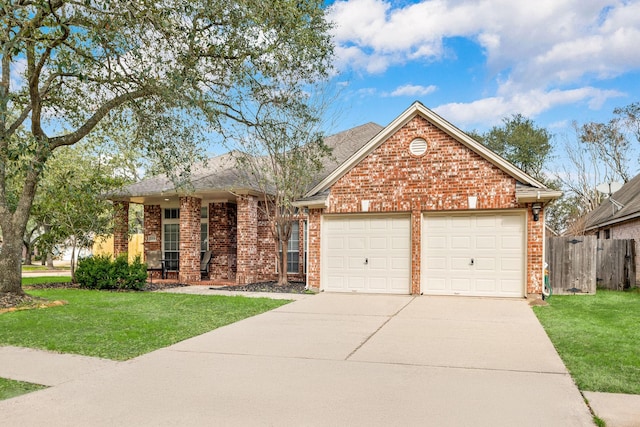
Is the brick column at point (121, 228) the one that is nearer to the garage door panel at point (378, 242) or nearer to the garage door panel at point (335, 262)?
the garage door panel at point (335, 262)

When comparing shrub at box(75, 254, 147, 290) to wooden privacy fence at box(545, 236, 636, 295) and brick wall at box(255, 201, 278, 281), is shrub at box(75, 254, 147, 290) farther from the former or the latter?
wooden privacy fence at box(545, 236, 636, 295)

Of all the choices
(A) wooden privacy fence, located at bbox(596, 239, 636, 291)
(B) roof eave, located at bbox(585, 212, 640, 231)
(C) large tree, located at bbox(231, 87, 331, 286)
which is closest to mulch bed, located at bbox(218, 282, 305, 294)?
(C) large tree, located at bbox(231, 87, 331, 286)

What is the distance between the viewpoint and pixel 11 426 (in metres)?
4.00

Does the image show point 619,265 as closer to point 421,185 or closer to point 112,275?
point 421,185

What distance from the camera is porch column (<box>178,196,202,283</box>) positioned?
54.9 ft

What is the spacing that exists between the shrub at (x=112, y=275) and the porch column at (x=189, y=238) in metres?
1.82

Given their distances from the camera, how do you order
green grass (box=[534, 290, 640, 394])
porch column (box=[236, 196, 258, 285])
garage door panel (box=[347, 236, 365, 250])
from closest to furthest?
green grass (box=[534, 290, 640, 394]) < garage door panel (box=[347, 236, 365, 250]) < porch column (box=[236, 196, 258, 285])

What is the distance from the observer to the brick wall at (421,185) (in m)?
12.4

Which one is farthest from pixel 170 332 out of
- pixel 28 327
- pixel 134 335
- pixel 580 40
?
pixel 580 40

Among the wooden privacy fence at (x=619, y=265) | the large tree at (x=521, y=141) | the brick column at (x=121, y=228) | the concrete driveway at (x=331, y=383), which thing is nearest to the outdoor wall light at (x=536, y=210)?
the concrete driveway at (x=331, y=383)

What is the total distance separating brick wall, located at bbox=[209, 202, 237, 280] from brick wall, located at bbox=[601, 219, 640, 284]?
45.5 feet

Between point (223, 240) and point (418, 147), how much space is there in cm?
857

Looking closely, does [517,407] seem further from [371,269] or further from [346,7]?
[346,7]

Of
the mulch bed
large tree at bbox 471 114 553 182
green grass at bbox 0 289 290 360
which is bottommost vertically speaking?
the mulch bed
